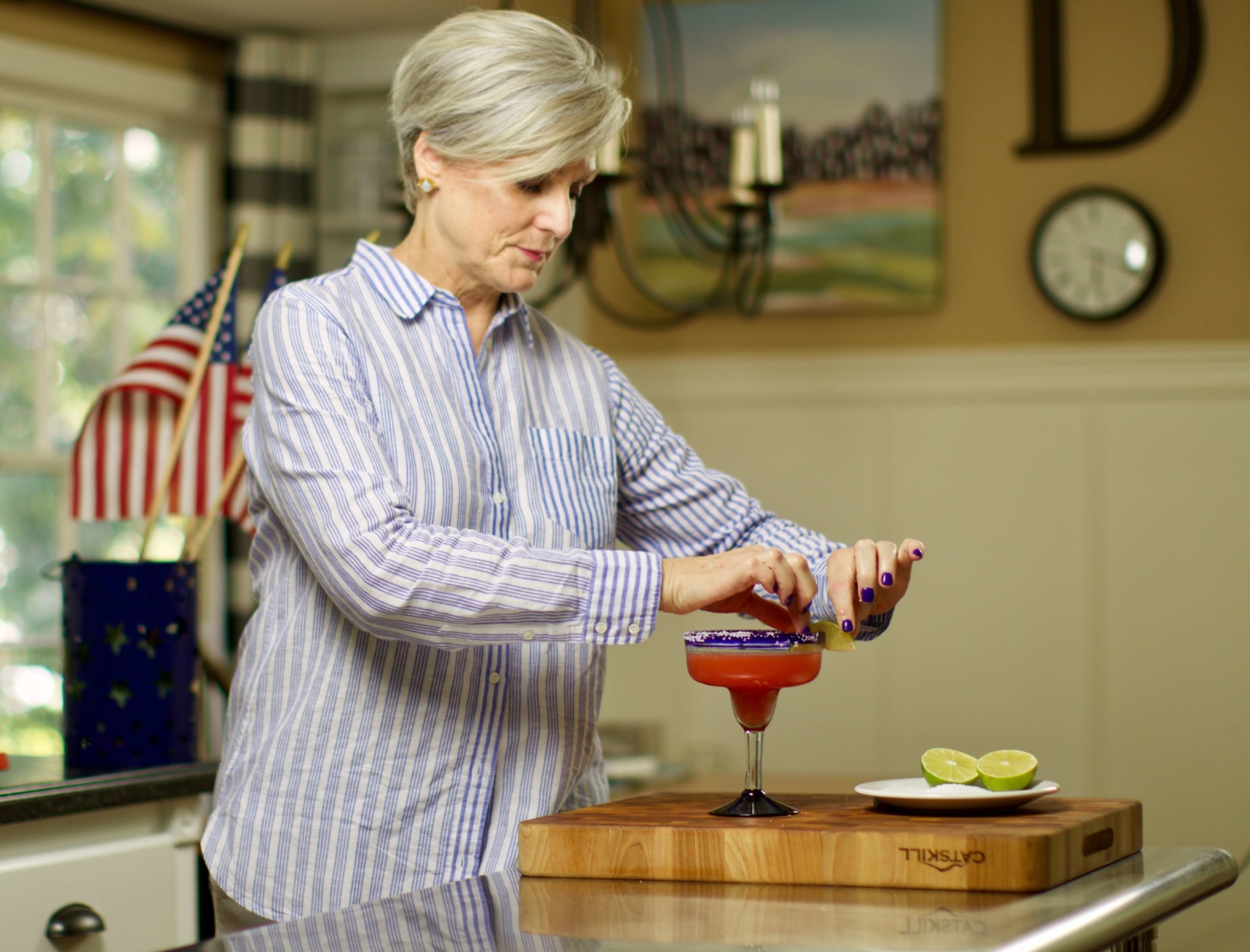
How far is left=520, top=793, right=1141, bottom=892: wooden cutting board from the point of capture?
108 centimetres

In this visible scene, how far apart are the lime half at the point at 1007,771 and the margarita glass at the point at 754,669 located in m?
0.16

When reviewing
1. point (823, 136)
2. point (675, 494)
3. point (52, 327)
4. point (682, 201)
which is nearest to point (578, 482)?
point (675, 494)

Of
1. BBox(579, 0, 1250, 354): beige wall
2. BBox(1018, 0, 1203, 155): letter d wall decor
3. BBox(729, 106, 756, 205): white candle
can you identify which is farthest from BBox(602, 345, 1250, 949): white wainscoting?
BBox(729, 106, 756, 205): white candle

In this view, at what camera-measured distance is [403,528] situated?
4.07 ft

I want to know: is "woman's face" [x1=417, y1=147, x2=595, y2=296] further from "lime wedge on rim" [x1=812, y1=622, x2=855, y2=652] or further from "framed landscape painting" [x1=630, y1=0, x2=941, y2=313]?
"framed landscape painting" [x1=630, y1=0, x2=941, y2=313]

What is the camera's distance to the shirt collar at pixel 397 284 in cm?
144

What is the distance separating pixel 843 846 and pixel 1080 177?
9.25 ft

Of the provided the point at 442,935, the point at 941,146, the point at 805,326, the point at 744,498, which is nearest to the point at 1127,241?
the point at 941,146

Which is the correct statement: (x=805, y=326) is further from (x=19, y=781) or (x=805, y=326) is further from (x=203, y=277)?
(x=19, y=781)

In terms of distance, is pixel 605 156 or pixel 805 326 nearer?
pixel 605 156

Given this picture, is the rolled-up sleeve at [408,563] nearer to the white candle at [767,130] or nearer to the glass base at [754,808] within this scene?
the glass base at [754,808]

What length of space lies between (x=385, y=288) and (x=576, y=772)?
1.66ft

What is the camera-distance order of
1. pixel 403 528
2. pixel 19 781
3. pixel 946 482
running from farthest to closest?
pixel 946 482
pixel 19 781
pixel 403 528

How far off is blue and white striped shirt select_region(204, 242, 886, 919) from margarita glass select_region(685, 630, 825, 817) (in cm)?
6
